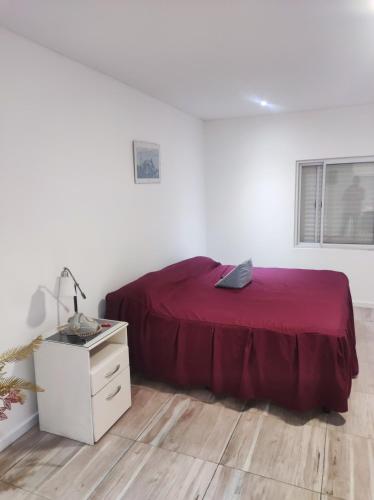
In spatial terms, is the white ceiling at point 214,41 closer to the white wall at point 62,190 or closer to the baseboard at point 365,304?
the white wall at point 62,190

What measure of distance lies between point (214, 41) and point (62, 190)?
135 cm

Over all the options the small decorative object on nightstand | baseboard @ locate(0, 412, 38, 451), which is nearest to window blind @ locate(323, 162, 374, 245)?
the small decorative object on nightstand

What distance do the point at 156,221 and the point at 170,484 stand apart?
7.74 feet

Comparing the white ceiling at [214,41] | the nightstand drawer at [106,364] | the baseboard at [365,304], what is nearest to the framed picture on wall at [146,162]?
the white ceiling at [214,41]

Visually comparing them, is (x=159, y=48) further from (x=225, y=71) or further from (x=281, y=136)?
(x=281, y=136)

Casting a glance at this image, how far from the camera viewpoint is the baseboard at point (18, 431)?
211 cm

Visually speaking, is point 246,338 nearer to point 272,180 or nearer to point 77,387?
point 77,387

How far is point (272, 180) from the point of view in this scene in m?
4.54

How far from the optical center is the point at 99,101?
276 centimetres

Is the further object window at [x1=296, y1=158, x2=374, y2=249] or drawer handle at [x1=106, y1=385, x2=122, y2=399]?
window at [x1=296, y1=158, x2=374, y2=249]

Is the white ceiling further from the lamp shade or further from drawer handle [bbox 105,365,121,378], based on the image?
drawer handle [bbox 105,365,121,378]

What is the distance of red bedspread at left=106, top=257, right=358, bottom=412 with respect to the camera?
2271 millimetres

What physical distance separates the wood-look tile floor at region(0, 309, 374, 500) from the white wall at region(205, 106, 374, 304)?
2.17m

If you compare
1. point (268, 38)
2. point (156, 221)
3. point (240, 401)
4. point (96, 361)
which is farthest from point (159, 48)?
point (240, 401)
